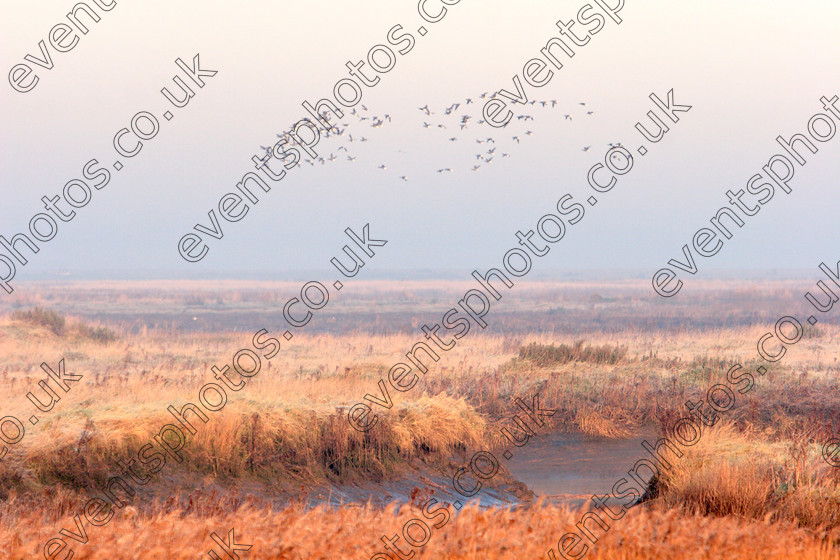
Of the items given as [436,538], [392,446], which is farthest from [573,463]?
[436,538]

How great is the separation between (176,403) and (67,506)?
180 inches

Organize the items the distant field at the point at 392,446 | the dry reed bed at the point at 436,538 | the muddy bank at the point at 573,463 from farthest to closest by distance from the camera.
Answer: the muddy bank at the point at 573,463
the distant field at the point at 392,446
the dry reed bed at the point at 436,538

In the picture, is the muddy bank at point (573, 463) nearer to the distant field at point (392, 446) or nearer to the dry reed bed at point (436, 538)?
the distant field at point (392, 446)

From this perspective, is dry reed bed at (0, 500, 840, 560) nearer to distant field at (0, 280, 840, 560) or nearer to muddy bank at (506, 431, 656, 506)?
distant field at (0, 280, 840, 560)

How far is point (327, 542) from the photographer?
707cm

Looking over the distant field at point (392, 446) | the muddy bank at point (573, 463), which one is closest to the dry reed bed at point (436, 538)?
the distant field at point (392, 446)

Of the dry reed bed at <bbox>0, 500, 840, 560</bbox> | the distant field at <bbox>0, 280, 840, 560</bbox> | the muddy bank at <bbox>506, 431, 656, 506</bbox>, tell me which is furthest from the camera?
the muddy bank at <bbox>506, 431, 656, 506</bbox>

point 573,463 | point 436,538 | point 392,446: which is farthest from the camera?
point 573,463

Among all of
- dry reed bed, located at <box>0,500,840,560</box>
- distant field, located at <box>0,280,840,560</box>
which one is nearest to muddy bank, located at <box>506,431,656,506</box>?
distant field, located at <box>0,280,840,560</box>

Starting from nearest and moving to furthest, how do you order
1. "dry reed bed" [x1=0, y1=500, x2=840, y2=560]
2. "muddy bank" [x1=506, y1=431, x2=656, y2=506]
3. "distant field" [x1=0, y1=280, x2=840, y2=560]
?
"dry reed bed" [x1=0, y1=500, x2=840, y2=560] < "distant field" [x1=0, y1=280, x2=840, y2=560] < "muddy bank" [x1=506, y1=431, x2=656, y2=506]

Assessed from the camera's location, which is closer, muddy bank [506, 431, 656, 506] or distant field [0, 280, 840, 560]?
distant field [0, 280, 840, 560]

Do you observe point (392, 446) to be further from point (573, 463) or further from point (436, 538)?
point (436, 538)

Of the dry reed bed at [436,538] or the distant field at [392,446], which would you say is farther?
the distant field at [392,446]

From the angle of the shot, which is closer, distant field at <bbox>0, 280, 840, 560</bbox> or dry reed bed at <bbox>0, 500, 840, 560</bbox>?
dry reed bed at <bbox>0, 500, 840, 560</bbox>
